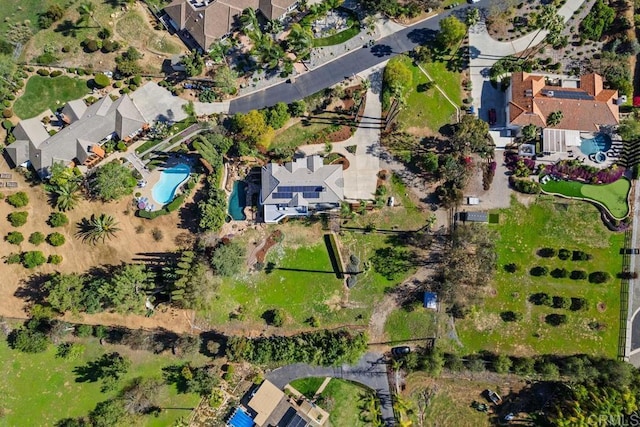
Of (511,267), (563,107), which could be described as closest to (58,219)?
(511,267)

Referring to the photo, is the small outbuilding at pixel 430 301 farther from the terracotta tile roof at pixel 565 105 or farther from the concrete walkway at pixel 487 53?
the concrete walkway at pixel 487 53

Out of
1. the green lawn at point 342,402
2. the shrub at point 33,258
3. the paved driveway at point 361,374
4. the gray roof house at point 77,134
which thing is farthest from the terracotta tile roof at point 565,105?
the shrub at point 33,258

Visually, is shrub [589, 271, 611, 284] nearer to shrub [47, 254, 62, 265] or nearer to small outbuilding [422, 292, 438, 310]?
small outbuilding [422, 292, 438, 310]

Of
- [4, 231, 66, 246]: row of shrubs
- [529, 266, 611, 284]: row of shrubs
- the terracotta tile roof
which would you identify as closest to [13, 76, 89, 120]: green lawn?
[4, 231, 66, 246]: row of shrubs

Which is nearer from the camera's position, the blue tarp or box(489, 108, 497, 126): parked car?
the blue tarp

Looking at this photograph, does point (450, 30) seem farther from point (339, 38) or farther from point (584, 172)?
point (584, 172)
